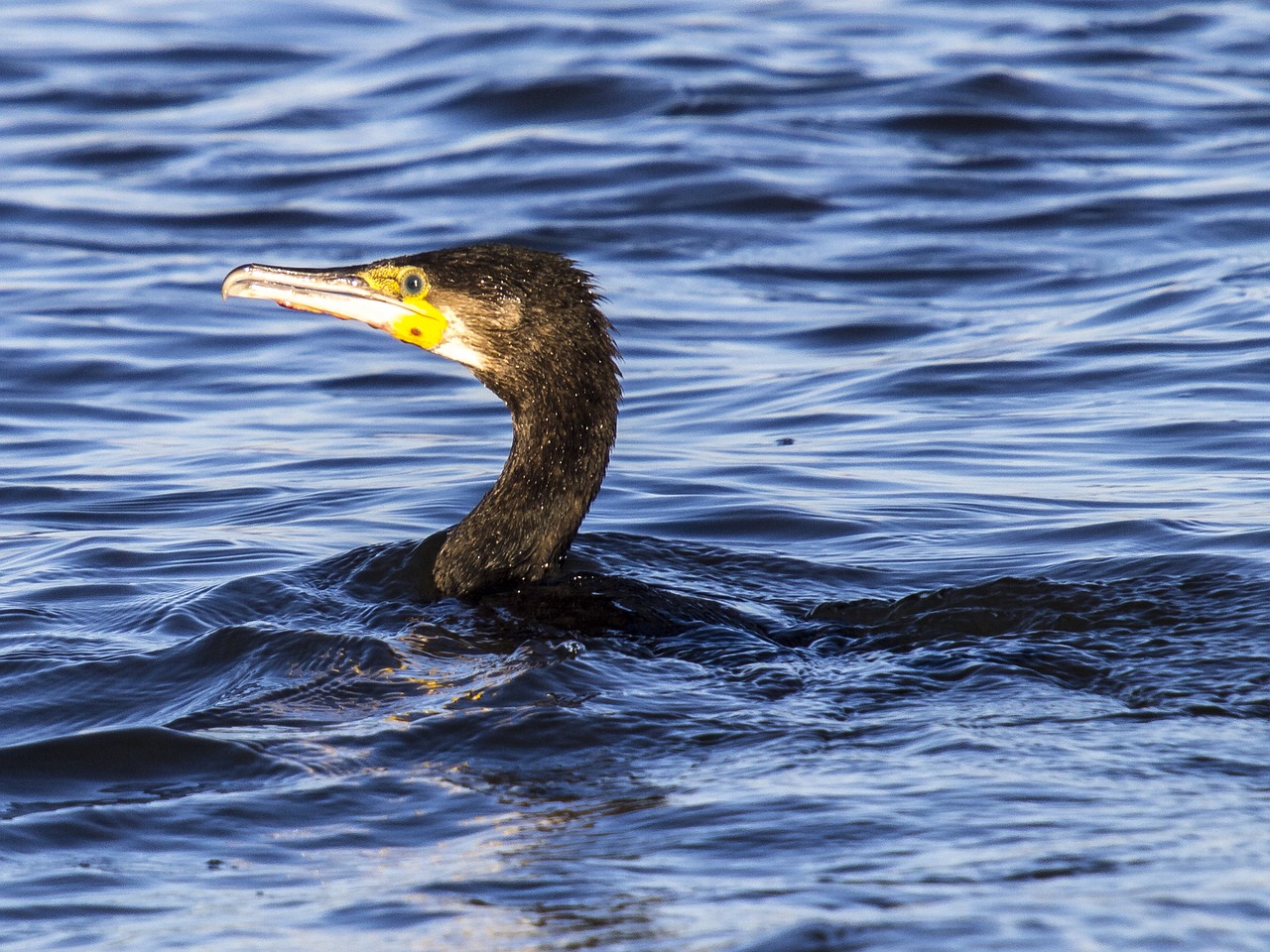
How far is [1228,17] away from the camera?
19297 millimetres

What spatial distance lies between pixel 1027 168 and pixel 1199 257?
9.48 feet

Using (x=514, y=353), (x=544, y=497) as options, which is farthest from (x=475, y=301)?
(x=544, y=497)

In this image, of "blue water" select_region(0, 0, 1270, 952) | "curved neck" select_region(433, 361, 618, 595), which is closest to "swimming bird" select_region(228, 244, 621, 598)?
"curved neck" select_region(433, 361, 618, 595)

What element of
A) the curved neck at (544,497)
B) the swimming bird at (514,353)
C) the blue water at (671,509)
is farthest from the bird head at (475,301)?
the blue water at (671,509)

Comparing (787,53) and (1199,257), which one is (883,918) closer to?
(1199,257)

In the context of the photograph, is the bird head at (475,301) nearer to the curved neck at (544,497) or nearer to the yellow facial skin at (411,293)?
the yellow facial skin at (411,293)

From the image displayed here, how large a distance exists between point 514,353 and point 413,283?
1.49 feet

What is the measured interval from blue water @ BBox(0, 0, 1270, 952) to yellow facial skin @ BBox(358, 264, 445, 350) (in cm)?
84

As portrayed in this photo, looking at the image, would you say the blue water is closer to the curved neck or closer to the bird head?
the curved neck

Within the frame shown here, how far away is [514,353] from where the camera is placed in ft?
20.8

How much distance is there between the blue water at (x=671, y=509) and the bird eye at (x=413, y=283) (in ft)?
3.13

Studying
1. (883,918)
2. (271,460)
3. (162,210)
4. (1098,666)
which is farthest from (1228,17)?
(883,918)

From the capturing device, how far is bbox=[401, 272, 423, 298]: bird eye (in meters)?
6.44

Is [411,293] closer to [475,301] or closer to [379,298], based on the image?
[379,298]
